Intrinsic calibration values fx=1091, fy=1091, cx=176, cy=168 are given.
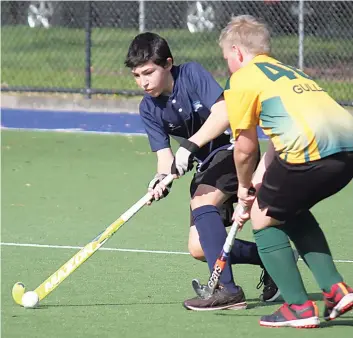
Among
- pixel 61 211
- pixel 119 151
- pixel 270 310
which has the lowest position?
pixel 119 151

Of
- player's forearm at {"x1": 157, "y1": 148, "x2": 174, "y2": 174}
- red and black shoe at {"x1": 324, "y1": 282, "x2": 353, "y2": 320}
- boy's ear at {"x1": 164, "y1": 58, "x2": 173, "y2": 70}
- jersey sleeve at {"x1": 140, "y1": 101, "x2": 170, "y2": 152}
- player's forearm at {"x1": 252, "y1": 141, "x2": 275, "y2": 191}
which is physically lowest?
red and black shoe at {"x1": 324, "y1": 282, "x2": 353, "y2": 320}

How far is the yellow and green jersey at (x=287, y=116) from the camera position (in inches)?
184

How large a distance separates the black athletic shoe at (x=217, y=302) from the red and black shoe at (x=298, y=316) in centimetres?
43

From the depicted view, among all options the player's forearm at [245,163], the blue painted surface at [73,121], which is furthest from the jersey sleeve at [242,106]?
the blue painted surface at [73,121]

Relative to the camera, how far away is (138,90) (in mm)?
13750

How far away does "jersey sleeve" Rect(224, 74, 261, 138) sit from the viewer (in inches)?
185

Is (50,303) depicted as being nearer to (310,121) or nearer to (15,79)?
(310,121)

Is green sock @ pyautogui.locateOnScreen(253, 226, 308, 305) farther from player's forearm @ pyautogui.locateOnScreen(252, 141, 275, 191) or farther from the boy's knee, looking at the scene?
the boy's knee

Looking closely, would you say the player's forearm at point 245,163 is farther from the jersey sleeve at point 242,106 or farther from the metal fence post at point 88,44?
the metal fence post at point 88,44

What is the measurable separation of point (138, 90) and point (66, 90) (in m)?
0.92

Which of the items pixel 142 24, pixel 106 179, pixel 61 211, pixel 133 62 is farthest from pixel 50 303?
pixel 142 24

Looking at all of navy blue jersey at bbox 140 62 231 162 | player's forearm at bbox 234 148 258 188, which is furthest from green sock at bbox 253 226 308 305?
navy blue jersey at bbox 140 62 231 162

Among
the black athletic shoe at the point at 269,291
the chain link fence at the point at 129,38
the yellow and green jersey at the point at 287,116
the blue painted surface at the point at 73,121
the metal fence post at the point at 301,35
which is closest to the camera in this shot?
the yellow and green jersey at the point at 287,116

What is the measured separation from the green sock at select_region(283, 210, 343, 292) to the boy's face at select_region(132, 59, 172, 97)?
1.07m
